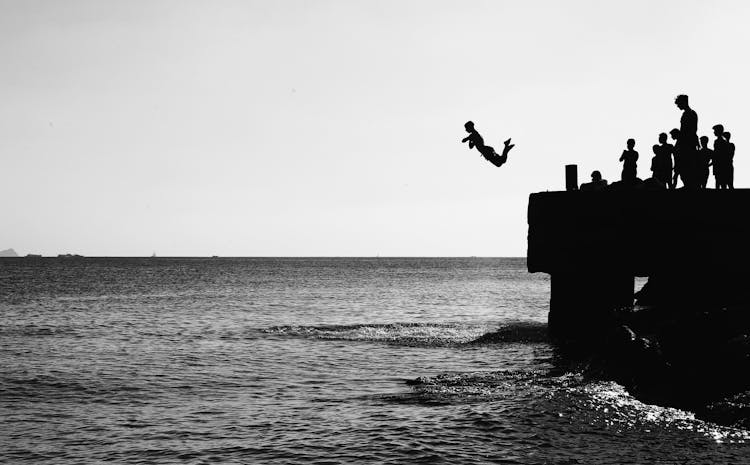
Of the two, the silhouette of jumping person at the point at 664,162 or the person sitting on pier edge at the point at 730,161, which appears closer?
the person sitting on pier edge at the point at 730,161

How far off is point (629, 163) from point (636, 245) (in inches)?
89.5

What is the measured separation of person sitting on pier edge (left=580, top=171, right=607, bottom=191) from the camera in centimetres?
1895

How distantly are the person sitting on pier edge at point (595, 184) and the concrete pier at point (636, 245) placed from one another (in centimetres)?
31

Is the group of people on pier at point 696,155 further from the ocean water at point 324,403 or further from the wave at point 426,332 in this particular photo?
the wave at point 426,332

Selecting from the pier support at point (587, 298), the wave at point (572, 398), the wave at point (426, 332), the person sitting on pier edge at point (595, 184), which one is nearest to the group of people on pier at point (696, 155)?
the person sitting on pier edge at point (595, 184)

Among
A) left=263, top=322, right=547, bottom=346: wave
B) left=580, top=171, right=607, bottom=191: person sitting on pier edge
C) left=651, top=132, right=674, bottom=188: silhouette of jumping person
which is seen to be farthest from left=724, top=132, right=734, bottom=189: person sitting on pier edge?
left=263, top=322, right=547, bottom=346: wave

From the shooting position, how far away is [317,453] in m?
11.4

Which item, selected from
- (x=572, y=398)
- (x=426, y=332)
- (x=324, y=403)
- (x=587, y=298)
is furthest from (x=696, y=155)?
(x=426, y=332)

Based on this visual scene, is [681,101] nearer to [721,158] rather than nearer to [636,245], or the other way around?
[721,158]

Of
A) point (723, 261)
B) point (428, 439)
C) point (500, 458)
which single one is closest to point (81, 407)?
point (428, 439)

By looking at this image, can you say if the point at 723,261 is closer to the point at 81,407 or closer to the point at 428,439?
the point at 428,439

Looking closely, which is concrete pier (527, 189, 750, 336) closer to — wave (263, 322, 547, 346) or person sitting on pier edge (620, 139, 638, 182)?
person sitting on pier edge (620, 139, 638, 182)

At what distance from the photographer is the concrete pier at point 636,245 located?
17.3 m

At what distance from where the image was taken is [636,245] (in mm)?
18203
